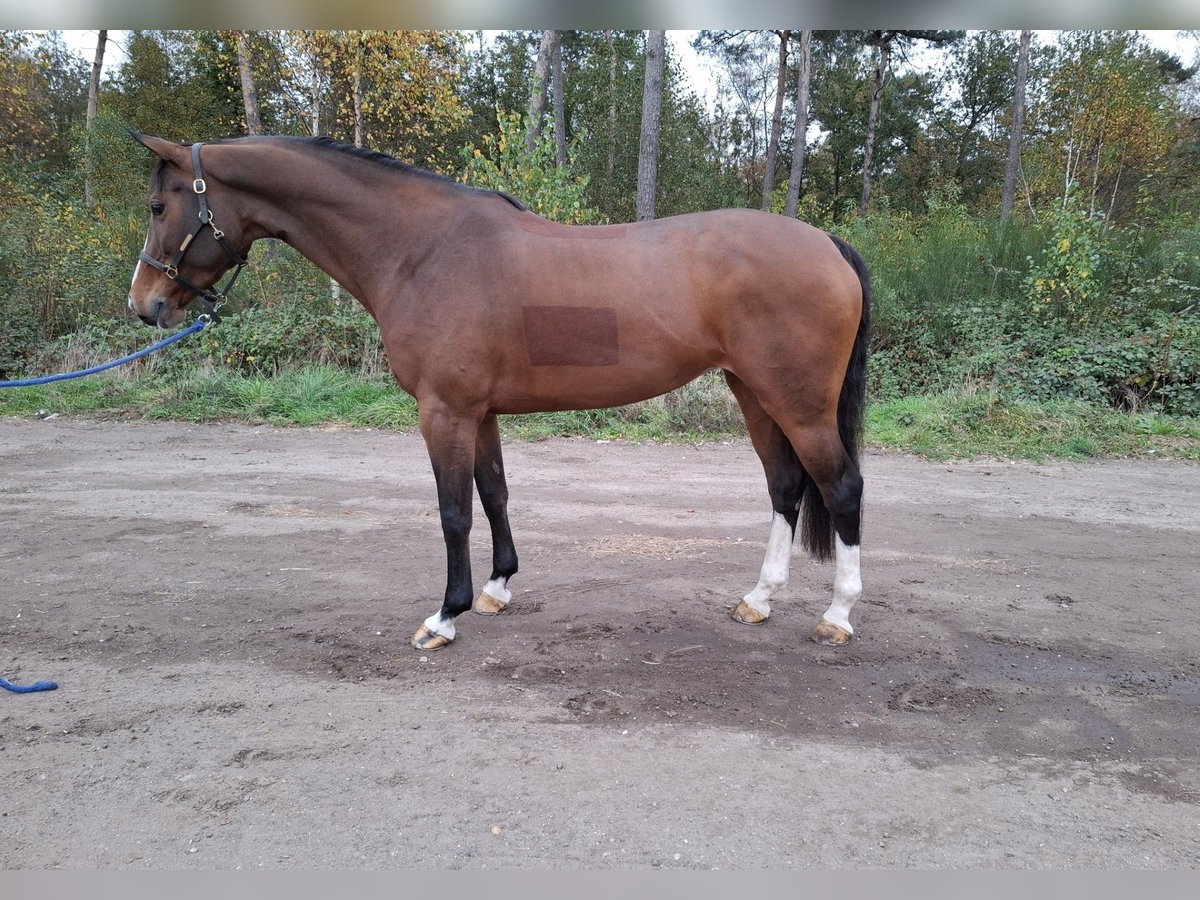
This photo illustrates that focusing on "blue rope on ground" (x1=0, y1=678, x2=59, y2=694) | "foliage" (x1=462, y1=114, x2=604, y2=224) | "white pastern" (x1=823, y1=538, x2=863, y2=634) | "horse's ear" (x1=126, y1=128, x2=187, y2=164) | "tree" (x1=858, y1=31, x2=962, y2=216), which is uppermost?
"tree" (x1=858, y1=31, x2=962, y2=216)

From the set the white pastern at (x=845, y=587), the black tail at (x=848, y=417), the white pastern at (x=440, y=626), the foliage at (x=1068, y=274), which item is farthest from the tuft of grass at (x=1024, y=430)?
the white pastern at (x=440, y=626)

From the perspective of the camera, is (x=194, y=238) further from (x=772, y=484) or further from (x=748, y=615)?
(x=748, y=615)

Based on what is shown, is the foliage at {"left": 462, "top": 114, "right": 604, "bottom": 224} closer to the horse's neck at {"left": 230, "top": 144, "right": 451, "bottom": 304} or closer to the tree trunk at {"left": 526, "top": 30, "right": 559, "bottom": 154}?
the tree trunk at {"left": 526, "top": 30, "right": 559, "bottom": 154}

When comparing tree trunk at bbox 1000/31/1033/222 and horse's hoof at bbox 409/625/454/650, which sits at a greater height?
tree trunk at bbox 1000/31/1033/222

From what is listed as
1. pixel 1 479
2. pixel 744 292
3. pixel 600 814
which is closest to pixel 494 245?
pixel 744 292

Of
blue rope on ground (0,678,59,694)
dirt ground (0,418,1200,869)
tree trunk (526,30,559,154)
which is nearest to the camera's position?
dirt ground (0,418,1200,869)

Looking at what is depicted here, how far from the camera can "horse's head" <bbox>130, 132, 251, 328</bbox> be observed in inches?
131

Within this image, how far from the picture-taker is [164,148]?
325 centimetres

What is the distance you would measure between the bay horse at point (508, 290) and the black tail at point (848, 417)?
0.15 ft

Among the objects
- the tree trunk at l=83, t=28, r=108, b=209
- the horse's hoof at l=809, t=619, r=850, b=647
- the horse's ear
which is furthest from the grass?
the tree trunk at l=83, t=28, r=108, b=209

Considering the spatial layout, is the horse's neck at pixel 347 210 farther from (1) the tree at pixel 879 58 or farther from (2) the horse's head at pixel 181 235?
(1) the tree at pixel 879 58

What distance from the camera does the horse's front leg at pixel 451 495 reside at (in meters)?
3.42

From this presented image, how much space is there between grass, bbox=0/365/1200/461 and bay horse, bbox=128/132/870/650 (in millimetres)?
4852

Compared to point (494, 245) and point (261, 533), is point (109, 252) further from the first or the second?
point (494, 245)
